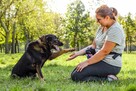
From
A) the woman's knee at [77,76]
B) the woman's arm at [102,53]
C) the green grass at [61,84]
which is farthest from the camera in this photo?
the woman's knee at [77,76]

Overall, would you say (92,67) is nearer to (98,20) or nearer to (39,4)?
(98,20)

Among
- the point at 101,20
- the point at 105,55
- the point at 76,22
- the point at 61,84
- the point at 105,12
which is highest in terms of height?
the point at 105,12

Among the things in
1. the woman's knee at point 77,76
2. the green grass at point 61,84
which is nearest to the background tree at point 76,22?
the green grass at point 61,84

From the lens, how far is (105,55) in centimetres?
757

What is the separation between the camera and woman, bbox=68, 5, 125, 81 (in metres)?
7.53

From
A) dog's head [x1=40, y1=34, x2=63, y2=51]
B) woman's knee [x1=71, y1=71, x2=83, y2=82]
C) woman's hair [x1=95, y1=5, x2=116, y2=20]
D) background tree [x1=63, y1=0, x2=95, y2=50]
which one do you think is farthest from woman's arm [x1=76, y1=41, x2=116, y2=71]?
background tree [x1=63, y1=0, x2=95, y2=50]

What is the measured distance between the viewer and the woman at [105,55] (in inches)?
296

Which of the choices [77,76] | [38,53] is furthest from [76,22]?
[77,76]

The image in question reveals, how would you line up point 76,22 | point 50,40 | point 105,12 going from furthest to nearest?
1. point 76,22
2. point 50,40
3. point 105,12

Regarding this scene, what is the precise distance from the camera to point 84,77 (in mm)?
7758

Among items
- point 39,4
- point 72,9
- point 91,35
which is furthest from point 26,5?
point 91,35

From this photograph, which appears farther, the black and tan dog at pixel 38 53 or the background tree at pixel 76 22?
the background tree at pixel 76 22

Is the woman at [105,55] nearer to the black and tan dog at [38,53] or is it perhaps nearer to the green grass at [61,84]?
the green grass at [61,84]

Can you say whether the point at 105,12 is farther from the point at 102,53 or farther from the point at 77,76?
the point at 77,76
